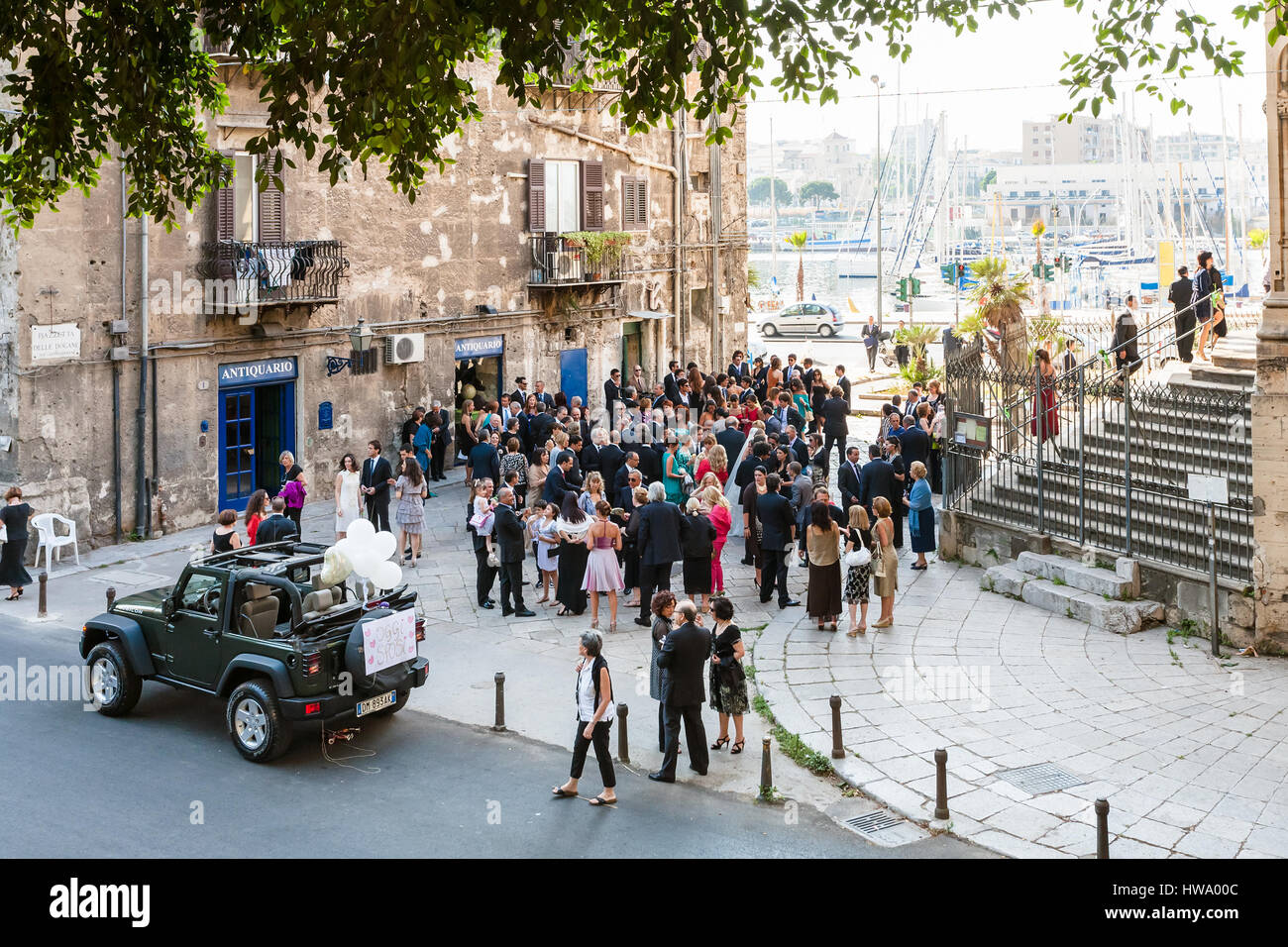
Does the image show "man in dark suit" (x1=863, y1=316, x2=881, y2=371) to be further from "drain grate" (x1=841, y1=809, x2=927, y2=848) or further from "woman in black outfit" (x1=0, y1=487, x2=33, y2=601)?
"drain grate" (x1=841, y1=809, x2=927, y2=848)

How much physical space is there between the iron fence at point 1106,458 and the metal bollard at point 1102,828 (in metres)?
6.39

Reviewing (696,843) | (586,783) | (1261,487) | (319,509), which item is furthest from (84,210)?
(1261,487)

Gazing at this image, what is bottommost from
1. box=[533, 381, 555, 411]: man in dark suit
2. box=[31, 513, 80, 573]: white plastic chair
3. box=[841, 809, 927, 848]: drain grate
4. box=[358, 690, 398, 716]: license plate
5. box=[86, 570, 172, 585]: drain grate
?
box=[841, 809, 927, 848]: drain grate

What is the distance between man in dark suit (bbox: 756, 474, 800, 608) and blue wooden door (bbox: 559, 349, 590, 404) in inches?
573

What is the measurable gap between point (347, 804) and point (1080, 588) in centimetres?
979

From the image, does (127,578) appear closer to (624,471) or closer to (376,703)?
(624,471)

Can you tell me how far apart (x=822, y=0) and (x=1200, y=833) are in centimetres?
736

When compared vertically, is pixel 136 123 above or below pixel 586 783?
above

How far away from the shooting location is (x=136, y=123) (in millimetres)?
13000

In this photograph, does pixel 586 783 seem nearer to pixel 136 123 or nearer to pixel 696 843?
pixel 696 843

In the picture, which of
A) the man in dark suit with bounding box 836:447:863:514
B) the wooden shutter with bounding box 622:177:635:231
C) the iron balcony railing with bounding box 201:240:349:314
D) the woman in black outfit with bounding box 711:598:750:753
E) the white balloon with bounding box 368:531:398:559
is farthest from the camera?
the wooden shutter with bounding box 622:177:635:231

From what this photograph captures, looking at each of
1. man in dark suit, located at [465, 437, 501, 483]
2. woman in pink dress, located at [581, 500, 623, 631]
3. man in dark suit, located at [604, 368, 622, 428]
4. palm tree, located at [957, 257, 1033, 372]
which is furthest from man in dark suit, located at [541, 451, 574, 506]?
palm tree, located at [957, 257, 1033, 372]

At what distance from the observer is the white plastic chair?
733 inches

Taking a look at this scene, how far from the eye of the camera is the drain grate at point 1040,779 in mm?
11094
